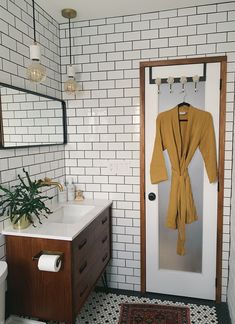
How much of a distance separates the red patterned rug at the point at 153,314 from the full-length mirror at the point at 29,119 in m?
1.69

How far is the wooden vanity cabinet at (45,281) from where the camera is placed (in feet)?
5.60

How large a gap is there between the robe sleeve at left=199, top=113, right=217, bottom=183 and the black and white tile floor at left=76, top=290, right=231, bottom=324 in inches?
46.3

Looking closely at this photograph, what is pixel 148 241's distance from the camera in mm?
2576

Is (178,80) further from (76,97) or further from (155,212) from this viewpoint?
(155,212)

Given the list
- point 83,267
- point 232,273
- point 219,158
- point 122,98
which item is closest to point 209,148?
point 219,158

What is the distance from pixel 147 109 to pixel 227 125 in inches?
28.7

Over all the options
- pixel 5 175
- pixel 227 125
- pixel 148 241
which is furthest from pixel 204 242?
pixel 5 175

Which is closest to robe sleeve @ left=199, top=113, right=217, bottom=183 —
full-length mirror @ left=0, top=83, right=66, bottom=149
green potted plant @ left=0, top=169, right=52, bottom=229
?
full-length mirror @ left=0, top=83, right=66, bottom=149

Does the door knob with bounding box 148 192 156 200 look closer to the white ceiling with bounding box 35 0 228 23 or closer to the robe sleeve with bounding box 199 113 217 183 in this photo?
the robe sleeve with bounding box 199 113 217 183

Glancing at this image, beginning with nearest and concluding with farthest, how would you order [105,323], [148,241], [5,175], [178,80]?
1. [5,175]
2. [105,323]
3. [178,80]
4. [148,241]

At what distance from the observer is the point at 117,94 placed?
251cm

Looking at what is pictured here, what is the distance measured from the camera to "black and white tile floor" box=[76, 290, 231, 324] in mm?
2256

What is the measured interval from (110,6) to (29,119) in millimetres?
1204

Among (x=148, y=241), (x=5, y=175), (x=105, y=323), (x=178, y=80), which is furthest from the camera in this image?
(x=148, y=241)
